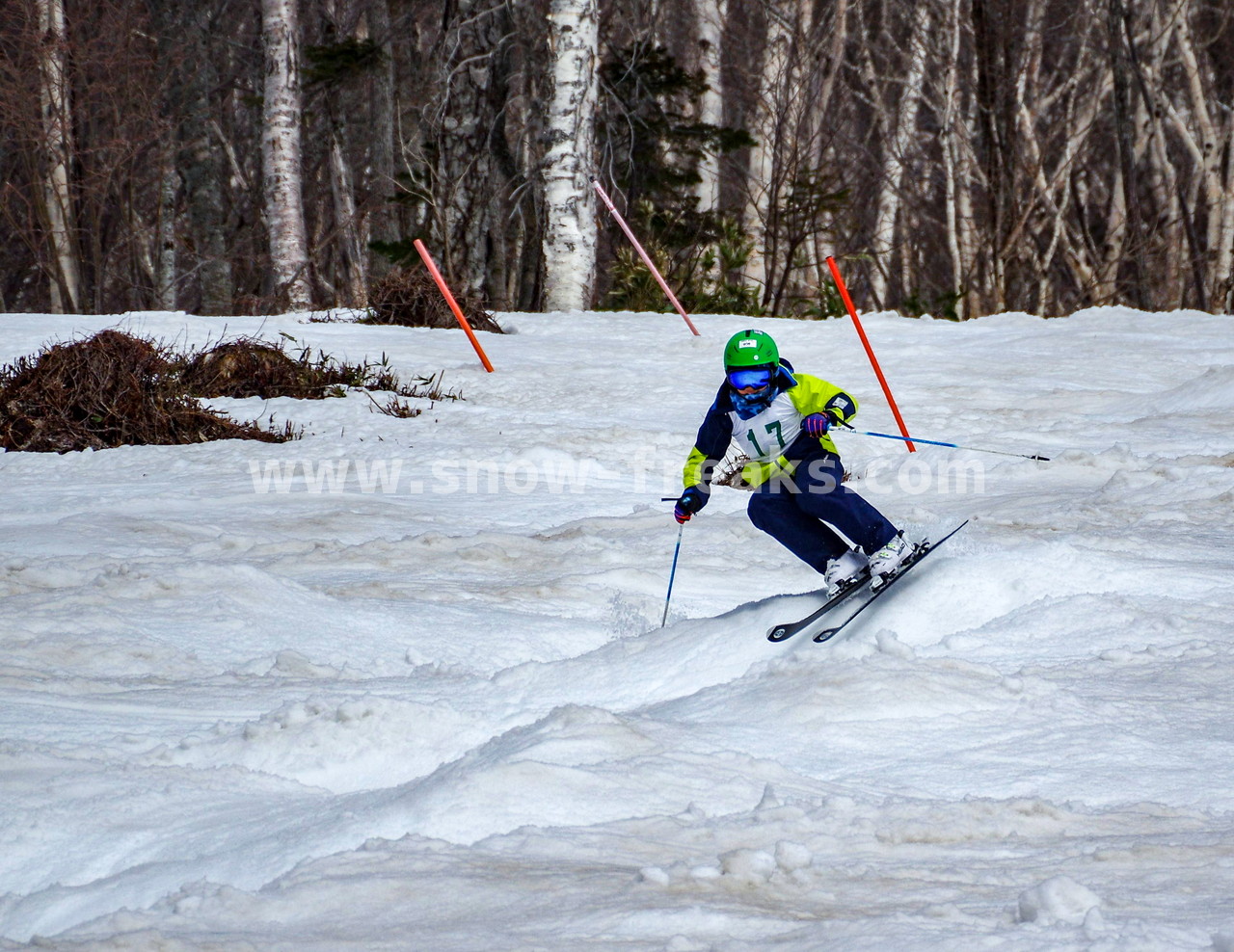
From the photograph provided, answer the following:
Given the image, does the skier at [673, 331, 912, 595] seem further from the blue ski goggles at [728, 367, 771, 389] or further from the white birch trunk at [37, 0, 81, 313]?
the white birch trunk at [37, 0, 81, 313]

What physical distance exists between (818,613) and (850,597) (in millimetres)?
176

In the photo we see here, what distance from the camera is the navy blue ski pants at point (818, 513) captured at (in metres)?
4.12

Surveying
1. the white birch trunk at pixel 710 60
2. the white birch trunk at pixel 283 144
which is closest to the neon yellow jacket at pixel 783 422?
the white birch trunk at pixel 283 144

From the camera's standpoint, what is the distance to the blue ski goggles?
414 centimetres

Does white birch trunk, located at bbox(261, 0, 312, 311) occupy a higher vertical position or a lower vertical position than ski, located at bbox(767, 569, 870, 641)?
higher

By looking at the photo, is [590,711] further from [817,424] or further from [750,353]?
[750,353]

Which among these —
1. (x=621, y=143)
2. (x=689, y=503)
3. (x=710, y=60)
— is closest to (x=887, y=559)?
(x=689, y=503)

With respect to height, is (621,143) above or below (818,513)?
above

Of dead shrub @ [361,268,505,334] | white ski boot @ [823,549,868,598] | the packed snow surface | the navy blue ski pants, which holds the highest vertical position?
dead shrub @ [361,268,505,334]

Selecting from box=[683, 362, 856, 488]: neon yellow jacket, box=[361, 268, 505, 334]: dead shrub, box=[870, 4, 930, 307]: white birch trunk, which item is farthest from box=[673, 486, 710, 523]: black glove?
box=[870, 4, 930, 307]: white birch trunk

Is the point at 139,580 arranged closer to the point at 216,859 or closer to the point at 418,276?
the point at 216,859

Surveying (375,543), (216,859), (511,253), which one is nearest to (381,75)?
(511,253)

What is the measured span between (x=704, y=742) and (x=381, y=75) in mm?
17236

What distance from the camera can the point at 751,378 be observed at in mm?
4145
